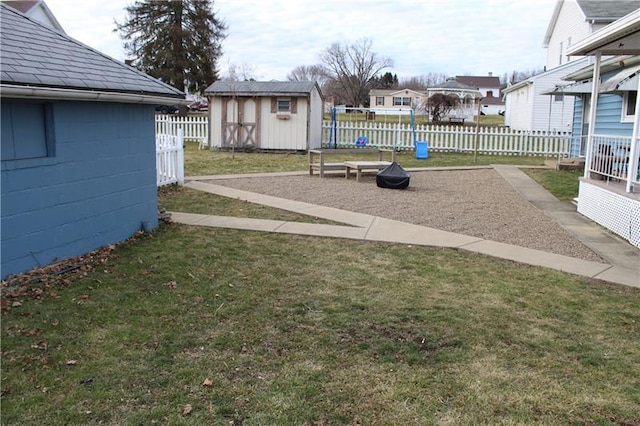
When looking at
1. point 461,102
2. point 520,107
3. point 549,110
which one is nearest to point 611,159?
point 549,110

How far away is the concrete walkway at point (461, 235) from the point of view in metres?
6.51

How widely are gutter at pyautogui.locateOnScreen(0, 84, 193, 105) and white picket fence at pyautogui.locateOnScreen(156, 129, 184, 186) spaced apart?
4.33m

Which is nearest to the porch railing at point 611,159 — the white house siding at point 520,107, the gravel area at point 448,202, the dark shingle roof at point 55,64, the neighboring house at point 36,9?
the gravel area at point 448,202

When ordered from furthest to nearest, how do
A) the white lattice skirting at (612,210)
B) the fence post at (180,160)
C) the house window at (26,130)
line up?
1. the fence post at (180,160)
2. the white lattice skirting at (612,210)
3. the house window at (26,130)

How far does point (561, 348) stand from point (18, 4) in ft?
75.7

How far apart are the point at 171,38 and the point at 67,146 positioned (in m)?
37.9

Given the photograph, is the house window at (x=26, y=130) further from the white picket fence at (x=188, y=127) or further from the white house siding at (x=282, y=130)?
the white picket fence at (x=188, y=127)

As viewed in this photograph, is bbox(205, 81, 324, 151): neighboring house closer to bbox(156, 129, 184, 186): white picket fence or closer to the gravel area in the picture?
the gravel area

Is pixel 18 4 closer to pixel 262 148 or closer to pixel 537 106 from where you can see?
pixel 262 148

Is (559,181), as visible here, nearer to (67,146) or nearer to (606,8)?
(67,146)

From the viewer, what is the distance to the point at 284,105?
21.5 metres

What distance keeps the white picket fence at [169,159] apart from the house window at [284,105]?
9.46 metres

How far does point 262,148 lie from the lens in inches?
858

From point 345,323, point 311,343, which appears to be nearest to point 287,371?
point 311,343
